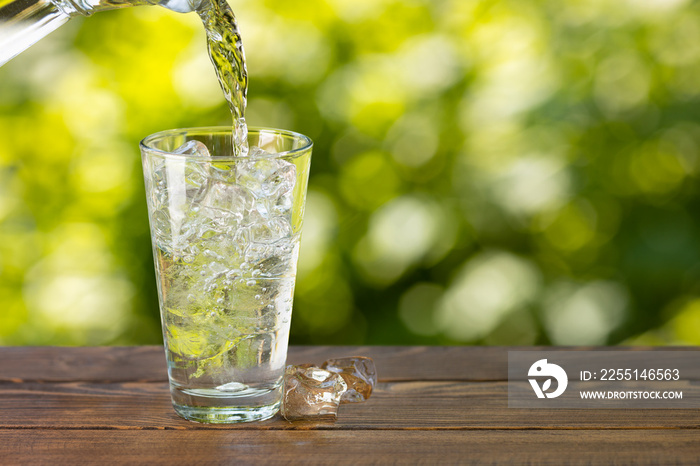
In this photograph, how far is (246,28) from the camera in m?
2.50

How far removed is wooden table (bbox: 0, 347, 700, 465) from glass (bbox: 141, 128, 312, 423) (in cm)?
6

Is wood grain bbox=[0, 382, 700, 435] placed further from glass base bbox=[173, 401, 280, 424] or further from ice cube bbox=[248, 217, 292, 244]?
ice cube bbox=[248, 217, 292, 244]

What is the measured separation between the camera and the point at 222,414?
1.13 m

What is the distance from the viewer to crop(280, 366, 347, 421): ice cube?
3.75 feet

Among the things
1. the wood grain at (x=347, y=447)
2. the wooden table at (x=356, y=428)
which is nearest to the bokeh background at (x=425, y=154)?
the wooden table at (x=356, y=428)

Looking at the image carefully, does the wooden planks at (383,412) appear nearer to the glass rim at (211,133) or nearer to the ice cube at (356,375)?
the ice cube at (356,375)

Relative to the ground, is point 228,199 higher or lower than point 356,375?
higher

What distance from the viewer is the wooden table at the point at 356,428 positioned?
3.35 feet

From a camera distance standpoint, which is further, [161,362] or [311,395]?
[161,362]

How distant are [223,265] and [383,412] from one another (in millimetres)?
328

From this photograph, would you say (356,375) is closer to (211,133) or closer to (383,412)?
(383,412)

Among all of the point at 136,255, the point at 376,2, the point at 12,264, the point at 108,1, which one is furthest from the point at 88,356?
the point at 376,2

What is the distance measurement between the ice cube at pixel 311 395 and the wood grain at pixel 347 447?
5cm

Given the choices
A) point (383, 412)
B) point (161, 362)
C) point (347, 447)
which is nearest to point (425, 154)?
point (161, 362)
